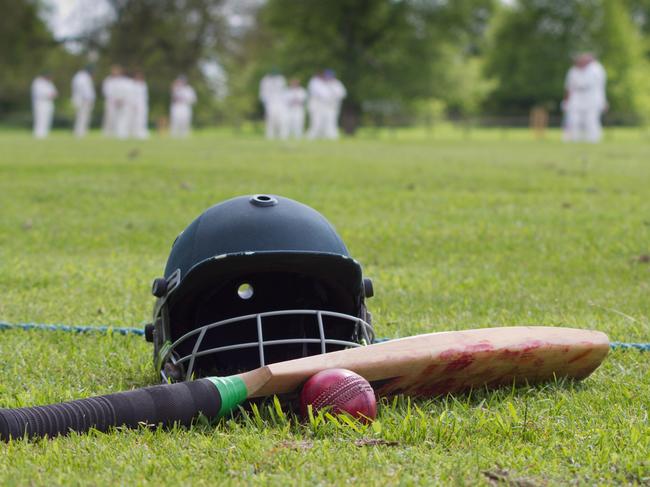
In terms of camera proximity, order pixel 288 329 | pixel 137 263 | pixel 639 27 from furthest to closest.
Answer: pixel 639 27 < pixel 137 263 < pixel 288 329

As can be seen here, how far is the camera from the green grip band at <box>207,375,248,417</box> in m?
3.04

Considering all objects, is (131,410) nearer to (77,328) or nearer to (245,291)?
(245,291)

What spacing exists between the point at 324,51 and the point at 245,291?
51.1 meters

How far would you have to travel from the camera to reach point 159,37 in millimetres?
57656

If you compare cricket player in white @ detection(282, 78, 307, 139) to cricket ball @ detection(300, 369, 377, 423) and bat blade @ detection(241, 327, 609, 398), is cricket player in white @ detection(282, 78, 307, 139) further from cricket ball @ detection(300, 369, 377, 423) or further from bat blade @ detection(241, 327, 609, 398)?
cricket ball @ detection(300, 369, 377, 423)

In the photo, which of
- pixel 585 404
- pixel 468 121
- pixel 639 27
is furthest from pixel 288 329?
pixel 639 27

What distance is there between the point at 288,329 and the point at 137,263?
3.21 m

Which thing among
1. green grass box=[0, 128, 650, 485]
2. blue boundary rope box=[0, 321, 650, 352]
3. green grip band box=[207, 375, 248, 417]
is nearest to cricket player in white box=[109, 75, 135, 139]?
green grass box=[0, 128, 650, 485]

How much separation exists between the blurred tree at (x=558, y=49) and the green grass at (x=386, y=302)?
194 feet

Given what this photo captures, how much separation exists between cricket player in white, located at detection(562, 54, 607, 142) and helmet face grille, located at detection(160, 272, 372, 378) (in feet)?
99.1

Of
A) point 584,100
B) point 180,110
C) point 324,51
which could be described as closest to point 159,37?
point 324,51

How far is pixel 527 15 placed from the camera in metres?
72.6

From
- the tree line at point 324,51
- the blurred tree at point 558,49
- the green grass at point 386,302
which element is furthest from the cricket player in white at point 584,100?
the blurred tree at point 558,49

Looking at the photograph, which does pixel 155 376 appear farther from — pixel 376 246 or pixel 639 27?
pixel 639 27
